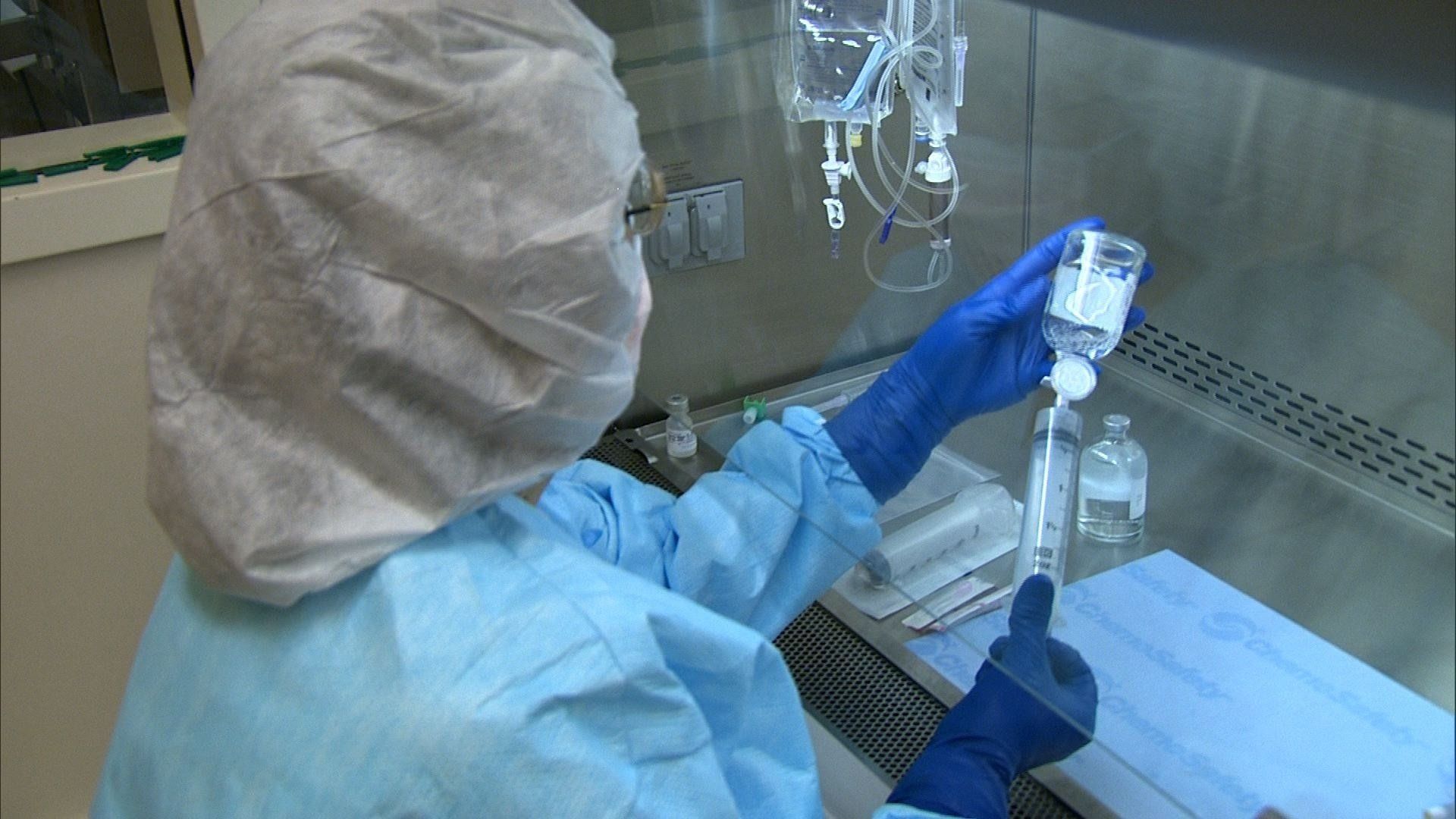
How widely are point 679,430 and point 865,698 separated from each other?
1.30ft

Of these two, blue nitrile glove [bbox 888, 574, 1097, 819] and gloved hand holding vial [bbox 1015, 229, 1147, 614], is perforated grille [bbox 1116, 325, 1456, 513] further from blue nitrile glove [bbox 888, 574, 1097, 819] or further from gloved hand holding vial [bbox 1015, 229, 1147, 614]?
blue nitrile glove [bbox 888, 574, 1097, 819]

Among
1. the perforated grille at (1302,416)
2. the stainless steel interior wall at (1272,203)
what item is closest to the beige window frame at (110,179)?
the stainless steel interior wall at (1272,203)

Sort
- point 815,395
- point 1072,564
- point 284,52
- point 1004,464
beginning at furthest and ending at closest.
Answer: point 815,395, point 1004,464, point 1072,564, point 284,52

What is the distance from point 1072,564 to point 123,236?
3.85ft

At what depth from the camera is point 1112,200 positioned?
1.30 meters

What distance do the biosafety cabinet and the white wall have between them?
2.10 feet

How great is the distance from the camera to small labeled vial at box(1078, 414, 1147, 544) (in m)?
1.09

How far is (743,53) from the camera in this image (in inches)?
58.7

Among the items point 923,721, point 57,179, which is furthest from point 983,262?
point 57,179

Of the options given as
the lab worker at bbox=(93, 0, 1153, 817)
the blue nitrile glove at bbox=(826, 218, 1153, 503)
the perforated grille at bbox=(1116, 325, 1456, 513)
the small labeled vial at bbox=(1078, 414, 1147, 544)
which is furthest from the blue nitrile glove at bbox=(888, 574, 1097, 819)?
the perforated grille at bbox=(1116, 325, 1456, 513)

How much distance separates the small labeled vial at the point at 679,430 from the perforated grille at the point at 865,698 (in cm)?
5

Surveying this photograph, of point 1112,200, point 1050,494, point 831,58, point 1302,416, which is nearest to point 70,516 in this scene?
point 831,58

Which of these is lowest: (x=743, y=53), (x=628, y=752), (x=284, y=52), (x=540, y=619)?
(x=628, y=752)

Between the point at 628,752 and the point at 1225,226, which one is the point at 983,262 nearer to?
the point at 1225,226
